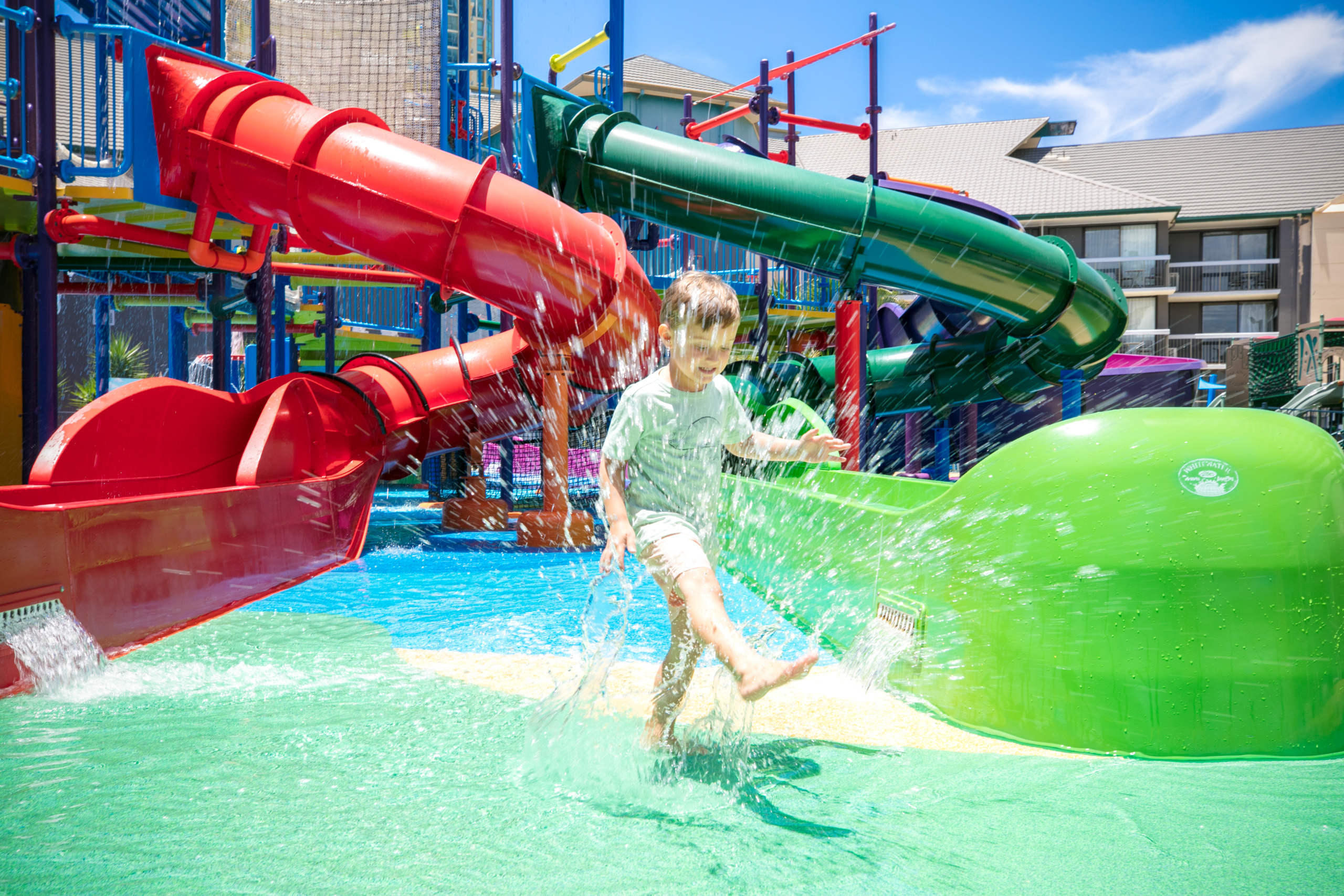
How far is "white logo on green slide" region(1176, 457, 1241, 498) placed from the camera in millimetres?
2422

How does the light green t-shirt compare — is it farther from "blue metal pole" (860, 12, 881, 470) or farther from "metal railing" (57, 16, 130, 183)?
"blue metal pole" (860, 12, 881, 470)

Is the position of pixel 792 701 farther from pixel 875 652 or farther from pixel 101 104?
pixel 101 104

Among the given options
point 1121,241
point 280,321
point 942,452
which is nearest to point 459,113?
point 280,321

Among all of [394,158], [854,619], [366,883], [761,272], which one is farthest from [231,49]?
[366,883]

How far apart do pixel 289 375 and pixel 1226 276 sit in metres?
30.3

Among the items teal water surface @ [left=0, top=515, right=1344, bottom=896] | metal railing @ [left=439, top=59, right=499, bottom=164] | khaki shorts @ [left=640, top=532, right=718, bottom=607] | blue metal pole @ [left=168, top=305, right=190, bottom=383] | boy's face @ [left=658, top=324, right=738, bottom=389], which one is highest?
metal railing @ [left=439, top=59, right=499, bottom=164]

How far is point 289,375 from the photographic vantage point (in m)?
5.80

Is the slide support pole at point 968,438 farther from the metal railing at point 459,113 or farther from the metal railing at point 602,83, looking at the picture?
the metal railing at point 459,113

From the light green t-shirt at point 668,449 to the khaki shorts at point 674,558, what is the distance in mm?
24

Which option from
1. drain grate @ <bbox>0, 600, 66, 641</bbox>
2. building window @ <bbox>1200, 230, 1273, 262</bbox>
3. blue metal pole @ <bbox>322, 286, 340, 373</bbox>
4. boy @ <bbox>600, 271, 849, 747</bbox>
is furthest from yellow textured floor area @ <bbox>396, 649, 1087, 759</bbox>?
building window @ <bbox>1200, 230, 1273, 262</bbox>

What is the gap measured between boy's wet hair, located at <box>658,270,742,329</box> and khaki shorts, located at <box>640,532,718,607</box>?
22.3 inches

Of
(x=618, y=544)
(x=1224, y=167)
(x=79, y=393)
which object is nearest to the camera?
(x=618, y=544)

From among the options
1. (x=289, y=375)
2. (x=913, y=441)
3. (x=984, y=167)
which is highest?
(x=984, y=167)

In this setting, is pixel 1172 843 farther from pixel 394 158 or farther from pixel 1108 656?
pixel 394 158
